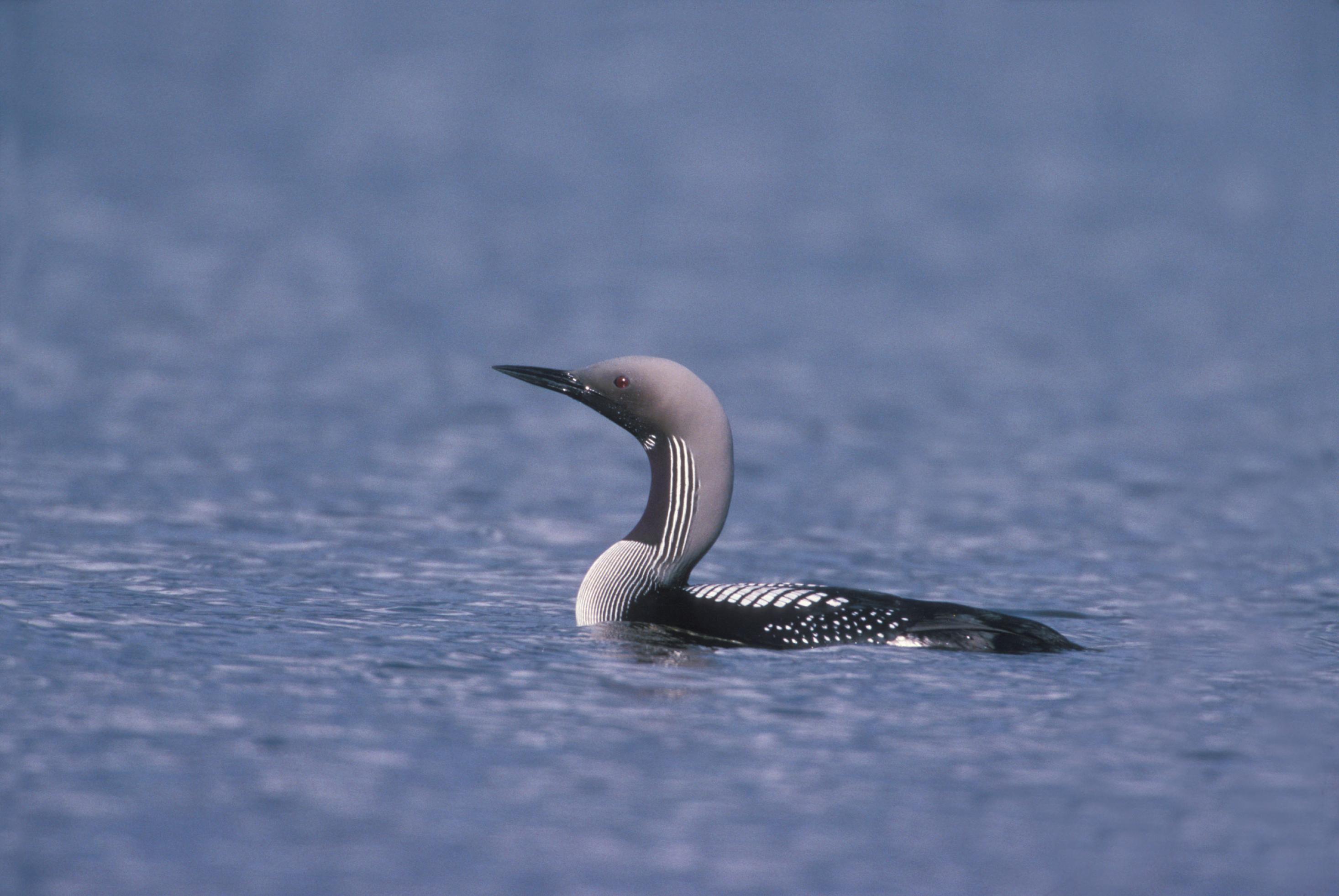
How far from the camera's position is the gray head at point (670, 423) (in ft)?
17.4

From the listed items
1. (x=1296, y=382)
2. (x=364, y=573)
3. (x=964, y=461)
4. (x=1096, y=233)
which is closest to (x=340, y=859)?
(x=364, y=573)

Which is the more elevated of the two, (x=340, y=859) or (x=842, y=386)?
(x=842, y=386)

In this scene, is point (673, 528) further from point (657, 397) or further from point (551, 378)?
A: point (551, 378)

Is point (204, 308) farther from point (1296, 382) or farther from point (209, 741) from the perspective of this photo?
point (209, 741)

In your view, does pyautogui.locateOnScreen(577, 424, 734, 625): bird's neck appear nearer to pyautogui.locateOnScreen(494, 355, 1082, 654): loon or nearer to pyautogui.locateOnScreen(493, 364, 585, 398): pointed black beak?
pyautogui.locateOnScreen(494, 355, 1082, 654): loon

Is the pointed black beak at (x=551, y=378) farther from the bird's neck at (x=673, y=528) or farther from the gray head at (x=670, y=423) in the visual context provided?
the bird's neck at (x=673, y=528)

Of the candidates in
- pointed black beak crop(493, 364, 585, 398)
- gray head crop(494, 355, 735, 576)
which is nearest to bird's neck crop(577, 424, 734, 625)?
gray head crop(494, 355, 735, 576)

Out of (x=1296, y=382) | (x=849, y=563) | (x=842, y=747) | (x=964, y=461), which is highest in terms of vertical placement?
(x=1296, y=382)

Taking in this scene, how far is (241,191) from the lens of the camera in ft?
64.0

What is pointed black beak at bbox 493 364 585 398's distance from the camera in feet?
17.7

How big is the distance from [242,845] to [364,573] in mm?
2621

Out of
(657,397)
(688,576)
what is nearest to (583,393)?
(657,397)

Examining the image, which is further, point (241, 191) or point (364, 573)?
point (241, 191)

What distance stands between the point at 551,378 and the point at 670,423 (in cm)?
37
